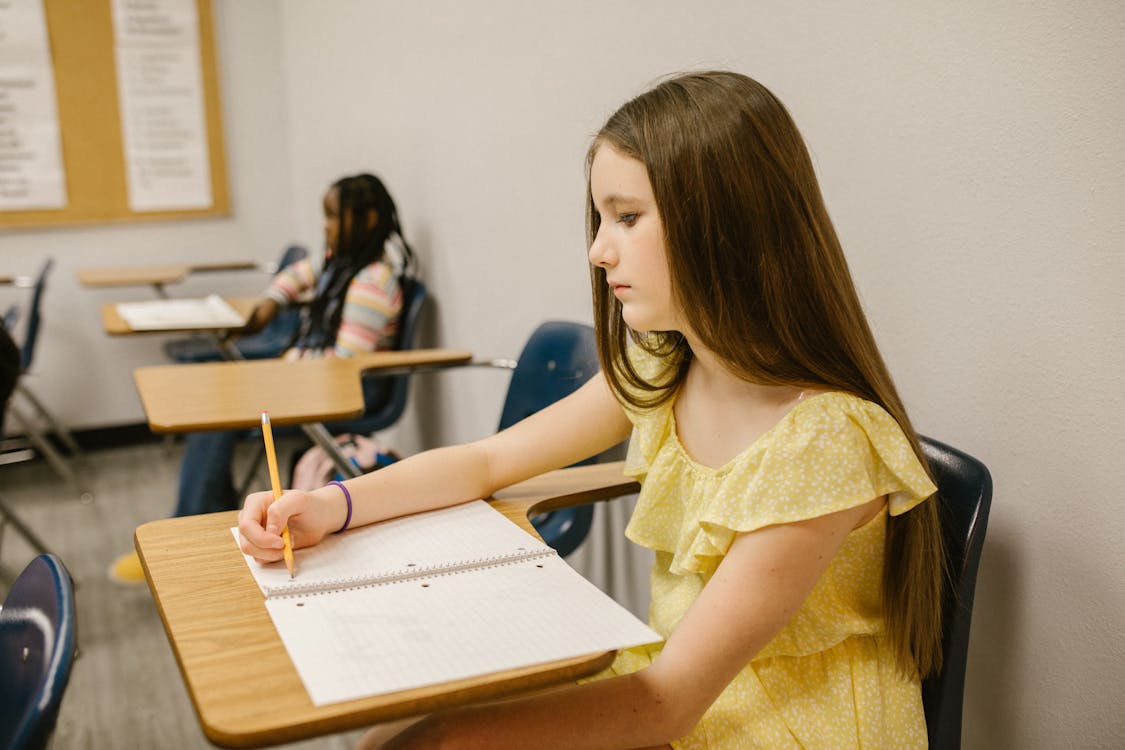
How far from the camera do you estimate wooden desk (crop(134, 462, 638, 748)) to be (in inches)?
26.1

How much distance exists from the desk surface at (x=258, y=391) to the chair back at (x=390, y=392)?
47 centimetres

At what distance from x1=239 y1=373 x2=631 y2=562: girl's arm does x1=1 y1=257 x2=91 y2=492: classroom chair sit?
2599 mm

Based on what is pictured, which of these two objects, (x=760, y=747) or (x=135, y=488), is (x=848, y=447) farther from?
(x=135, y=488)

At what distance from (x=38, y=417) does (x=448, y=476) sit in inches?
134

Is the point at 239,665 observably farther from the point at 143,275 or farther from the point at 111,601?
the point at 143,275

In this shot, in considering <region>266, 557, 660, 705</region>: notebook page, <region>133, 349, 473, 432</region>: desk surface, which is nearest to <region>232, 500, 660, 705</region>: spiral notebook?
<region>266, 557, 660, 705</region>: notebook page

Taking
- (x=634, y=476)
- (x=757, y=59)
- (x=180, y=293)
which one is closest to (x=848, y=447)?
(x=634, y=476)

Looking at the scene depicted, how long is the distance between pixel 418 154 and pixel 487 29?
62cm

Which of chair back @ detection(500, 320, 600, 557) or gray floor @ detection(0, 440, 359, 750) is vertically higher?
chair back @ detection(500, 320, 600, 557)

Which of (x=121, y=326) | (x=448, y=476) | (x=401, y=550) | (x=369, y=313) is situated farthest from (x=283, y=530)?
(x=121, y=326)

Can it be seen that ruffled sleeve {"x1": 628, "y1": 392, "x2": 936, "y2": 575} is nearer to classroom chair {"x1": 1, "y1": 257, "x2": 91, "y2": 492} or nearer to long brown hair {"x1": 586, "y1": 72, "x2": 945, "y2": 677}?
long brown hair {"x1": 586, "y1": 72, "x2": 945, "y2": 677}

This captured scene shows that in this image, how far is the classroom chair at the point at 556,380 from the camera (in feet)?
5.59

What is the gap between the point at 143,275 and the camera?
3.56 m

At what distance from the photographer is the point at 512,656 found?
742mm
